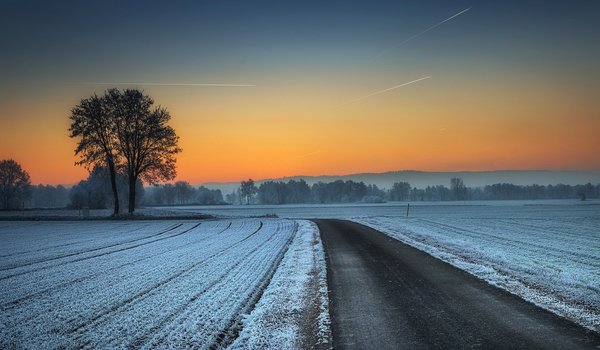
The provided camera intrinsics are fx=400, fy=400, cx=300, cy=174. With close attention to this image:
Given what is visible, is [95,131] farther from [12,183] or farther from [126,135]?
[12,183]

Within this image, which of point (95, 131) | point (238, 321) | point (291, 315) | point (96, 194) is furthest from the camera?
point (96, 194)

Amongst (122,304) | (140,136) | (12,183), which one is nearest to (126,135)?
(140,136)

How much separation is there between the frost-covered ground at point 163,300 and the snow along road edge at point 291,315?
19 millimetres

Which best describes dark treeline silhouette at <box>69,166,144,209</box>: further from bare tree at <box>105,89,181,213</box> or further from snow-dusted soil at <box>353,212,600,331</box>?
snow-dusted soil at <box>353,212,600,331</box>

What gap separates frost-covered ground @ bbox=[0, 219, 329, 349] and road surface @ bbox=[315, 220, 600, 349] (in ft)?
2.07

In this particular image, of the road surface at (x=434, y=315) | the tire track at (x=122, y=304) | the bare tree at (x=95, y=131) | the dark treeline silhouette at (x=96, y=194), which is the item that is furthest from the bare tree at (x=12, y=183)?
the road surface at (x=434, y=315)

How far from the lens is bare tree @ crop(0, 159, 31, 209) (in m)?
96.1

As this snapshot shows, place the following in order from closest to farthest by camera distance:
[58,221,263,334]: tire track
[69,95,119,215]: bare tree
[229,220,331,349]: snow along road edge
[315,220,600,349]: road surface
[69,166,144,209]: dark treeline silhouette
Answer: [315,220,600,349]: road surface, [229,220,331,349]: snow along road edge, [58,221,263,334]: tire track, [69,95,119,215]: bare tree, [69,166,144,209]: dark treeline silhouette

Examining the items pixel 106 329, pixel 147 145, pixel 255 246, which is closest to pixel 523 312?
pixel 106 329

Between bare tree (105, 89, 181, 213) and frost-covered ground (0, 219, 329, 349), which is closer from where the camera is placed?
frost-covered ground (0, 219, 329, 349)

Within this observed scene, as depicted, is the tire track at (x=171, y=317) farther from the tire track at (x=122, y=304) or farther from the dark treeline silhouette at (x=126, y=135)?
the dark treeline silhouette at (x=126, y=135)

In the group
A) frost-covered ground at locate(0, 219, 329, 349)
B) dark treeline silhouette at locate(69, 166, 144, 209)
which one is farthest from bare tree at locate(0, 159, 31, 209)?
frost-covered ground at locate(0, 219, 329, 349)

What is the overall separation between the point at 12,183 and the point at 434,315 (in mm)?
117886

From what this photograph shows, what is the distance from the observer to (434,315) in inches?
309
